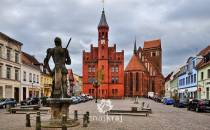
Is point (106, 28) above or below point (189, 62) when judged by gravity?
above

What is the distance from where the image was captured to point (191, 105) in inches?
1441

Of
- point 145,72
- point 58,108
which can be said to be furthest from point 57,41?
point 145,72

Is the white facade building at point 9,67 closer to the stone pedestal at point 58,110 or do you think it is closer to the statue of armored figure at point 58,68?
the statue of armored figure at point 58,68

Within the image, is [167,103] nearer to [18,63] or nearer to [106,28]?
[18,63]

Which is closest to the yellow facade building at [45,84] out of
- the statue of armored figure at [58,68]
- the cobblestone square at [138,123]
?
the cobblestone square at [138,123]

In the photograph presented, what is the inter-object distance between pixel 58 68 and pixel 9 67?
35.0 m

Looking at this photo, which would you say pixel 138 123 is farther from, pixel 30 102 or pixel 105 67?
pixel 105 67

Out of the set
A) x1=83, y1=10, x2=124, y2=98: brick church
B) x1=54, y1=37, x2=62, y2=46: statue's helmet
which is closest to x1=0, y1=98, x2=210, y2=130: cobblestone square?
x1=54, y1=37, x2=62, y2=46: statue's helmet

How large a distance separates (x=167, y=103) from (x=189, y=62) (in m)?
8.70

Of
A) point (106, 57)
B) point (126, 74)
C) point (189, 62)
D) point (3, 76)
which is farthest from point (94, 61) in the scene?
point (3, 76)

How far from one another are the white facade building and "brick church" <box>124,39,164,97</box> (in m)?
70.6

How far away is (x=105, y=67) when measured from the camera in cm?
10300

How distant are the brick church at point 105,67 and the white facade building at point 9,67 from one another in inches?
1950

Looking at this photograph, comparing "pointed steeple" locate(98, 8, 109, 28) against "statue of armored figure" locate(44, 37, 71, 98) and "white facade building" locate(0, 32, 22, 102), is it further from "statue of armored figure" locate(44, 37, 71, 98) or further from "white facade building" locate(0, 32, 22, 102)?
"statue of armored figure" locate(44, 37, 71, 98)
